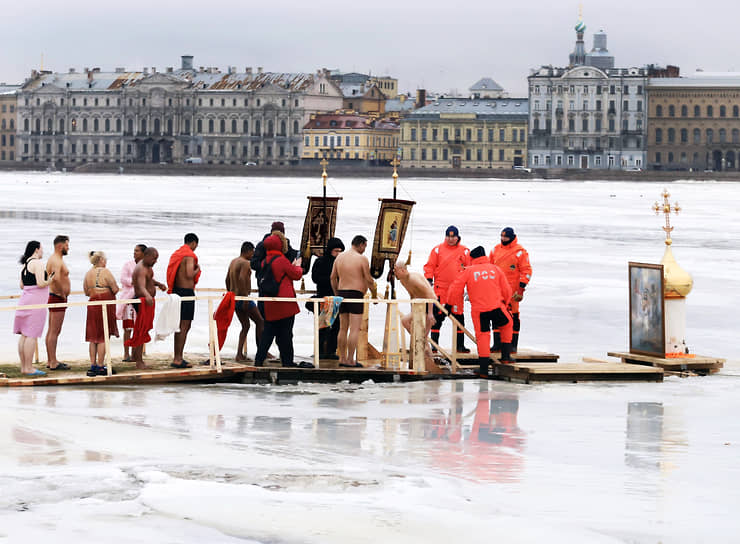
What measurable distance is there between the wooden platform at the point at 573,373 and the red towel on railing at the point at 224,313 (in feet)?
7.86

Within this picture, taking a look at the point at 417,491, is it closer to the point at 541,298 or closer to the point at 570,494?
the point at 570,494

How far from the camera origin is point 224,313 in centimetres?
1219

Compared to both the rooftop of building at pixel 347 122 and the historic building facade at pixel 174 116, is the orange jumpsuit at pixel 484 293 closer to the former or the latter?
the rooftop of building at pixel 347 122

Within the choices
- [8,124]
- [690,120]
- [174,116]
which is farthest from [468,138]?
[8,124]

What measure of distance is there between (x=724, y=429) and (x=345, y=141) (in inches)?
4984

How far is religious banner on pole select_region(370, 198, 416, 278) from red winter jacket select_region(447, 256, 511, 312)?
2.68 feet

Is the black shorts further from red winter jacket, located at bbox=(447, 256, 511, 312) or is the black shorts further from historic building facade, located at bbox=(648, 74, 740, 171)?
historic building facade, located at bbox=(648, 74, 740, 171)

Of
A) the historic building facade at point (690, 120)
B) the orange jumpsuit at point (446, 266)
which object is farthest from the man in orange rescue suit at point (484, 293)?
the historic building facade at point (690, 120)

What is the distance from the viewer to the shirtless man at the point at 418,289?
11781 mm

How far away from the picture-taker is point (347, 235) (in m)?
32.3

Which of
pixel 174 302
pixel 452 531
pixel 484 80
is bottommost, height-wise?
pixel 452 531

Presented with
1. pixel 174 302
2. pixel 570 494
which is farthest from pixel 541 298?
Result: pixel 570 494

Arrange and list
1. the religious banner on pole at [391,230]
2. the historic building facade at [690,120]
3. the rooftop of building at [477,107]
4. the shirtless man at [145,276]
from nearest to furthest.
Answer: the shirtless man at [145,276], the religious banner on pole at [391,230], the historic building facade at [690,120], the rooftop of building at [477,107]

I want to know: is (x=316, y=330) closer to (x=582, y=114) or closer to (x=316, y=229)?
(x=316, y=229)
